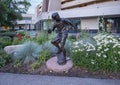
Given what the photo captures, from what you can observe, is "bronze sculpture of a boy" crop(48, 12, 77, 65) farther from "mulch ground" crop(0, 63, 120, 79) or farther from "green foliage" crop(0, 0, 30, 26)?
"green foliage" crop(0, 0, 30, 26)

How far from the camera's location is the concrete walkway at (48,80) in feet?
24.1

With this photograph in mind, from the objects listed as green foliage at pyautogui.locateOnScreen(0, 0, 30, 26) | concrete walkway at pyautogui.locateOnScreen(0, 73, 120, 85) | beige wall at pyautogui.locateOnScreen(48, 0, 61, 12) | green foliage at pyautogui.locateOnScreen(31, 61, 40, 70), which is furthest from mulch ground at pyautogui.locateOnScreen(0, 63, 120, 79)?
beige wall at pyautogui.locateOnScreen(48, 0, 61, 12)

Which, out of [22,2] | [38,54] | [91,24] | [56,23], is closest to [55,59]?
[38,54]

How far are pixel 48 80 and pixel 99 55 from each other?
6.25ft

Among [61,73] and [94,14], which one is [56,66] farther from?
[94,14]

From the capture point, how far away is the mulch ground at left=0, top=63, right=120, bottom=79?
26.5ft

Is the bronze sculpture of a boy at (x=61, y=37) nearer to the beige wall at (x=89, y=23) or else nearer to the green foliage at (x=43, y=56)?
the green foliage at (x=43, y=56)

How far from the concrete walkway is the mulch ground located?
0.45 metres

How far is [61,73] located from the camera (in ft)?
28.1

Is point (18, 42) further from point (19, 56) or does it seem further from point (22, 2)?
point (22, 2)

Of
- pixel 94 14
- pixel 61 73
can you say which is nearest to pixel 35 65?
pixel 61 73

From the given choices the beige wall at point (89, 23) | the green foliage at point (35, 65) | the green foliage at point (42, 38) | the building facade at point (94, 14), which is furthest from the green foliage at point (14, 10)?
the green foliage at point (35, 65)

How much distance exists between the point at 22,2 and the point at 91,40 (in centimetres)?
3071

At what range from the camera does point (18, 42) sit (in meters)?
14.0
